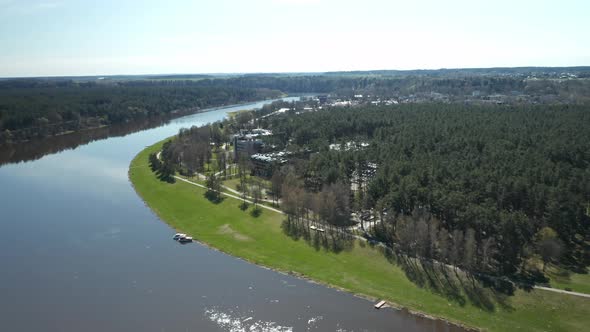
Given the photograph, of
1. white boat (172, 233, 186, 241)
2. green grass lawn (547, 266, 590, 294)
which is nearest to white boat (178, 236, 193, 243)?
white boat (172, 233, 186, 241)

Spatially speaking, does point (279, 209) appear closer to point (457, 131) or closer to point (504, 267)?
point (504, 267)

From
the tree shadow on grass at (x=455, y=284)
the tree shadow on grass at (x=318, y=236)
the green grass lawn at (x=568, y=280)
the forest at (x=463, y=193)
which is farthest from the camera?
the tree shadow on grass at (x=318, y=236)

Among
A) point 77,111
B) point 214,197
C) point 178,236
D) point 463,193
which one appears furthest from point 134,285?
point 77,111

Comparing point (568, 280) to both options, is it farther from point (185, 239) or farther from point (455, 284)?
point (185, 239)

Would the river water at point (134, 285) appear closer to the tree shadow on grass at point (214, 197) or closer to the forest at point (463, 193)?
the tree shadow on grass at point (214, 197)

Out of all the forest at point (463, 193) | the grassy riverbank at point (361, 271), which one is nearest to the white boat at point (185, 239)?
the grassy riverbank at point (361, 271)

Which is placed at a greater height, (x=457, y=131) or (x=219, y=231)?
(x=457, y=131)

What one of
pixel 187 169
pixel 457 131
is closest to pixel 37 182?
pixel 187 169
